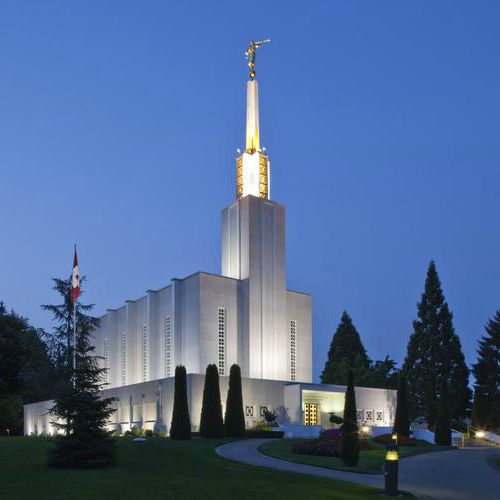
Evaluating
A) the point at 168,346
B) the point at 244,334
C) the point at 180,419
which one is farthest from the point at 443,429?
the point at 168,346

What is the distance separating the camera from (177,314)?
52844mm

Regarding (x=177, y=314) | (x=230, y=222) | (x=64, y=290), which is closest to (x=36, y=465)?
(x=177, y=314)

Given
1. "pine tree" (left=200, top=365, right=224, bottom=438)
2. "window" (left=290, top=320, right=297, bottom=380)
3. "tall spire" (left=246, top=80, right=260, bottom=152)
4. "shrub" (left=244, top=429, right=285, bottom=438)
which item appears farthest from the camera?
"tall spire" (left=246, top=80, right=260, bottom=152)

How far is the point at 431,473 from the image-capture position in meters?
23.9

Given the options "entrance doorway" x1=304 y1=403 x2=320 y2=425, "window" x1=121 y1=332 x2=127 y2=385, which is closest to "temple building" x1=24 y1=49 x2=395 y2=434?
"entrance doorway" x1=304 y1=403 x2=320 y2=425

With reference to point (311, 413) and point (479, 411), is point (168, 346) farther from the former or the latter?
point (479, 411)

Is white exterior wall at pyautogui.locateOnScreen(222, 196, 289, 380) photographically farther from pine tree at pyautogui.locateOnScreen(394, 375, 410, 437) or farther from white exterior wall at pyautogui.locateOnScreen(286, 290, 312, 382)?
pine tree at pyautogui.locateOnScreen(394, 375, 410, 437)

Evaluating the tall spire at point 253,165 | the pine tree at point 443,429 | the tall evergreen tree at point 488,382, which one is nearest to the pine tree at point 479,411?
the tall evergreen tree at point 488,382

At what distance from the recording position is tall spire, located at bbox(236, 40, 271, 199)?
5659 centimetres

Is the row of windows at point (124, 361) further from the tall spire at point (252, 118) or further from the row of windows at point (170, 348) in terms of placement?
the tall spire at point (252, 118)

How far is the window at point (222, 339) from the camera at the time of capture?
168ft

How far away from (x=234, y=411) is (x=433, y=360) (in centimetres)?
2968

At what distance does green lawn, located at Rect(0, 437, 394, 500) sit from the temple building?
920 inches

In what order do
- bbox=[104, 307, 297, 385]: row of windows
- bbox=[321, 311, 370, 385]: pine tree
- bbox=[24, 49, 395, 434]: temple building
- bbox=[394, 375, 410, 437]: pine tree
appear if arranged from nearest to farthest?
bbox=[394, 375, 410, 437]: pine tree → bbox=[24, 49, 395, 434]: temple building → bbox=[104, 307, 297, 385]: row of windows → bbox=[321, 311, 370, 385]: pine tree
